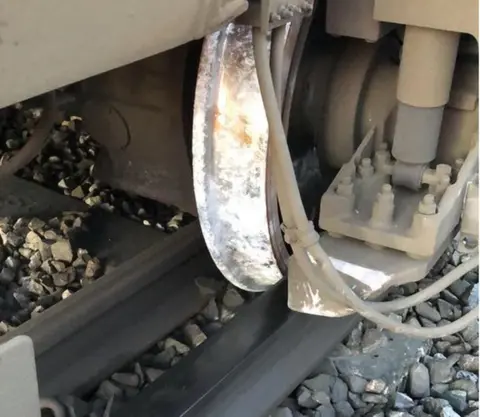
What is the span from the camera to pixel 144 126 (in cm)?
195

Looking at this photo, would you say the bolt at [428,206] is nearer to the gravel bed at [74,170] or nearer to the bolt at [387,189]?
the bolt at [387,189]

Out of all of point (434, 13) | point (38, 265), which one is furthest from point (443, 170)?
point (38, 265)

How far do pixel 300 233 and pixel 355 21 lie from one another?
1.39 ft

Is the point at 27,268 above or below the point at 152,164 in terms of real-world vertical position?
below

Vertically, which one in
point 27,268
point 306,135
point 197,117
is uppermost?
point 197,117

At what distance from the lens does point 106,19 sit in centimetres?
85

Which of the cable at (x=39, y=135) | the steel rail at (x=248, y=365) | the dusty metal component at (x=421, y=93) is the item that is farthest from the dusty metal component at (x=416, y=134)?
the cable at (x=39, y=135)

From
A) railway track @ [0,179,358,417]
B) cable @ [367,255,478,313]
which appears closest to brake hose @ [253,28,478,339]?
cable @ [367,255,478,313]

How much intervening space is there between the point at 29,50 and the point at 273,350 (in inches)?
44.8

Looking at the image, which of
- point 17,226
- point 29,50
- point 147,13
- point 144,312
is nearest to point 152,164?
point 144,312

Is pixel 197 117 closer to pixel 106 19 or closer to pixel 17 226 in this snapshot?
pixel 106 19

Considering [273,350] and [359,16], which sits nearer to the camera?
[359,16]

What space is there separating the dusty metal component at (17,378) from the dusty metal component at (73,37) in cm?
27

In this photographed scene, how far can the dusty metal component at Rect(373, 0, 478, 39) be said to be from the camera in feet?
4.42
